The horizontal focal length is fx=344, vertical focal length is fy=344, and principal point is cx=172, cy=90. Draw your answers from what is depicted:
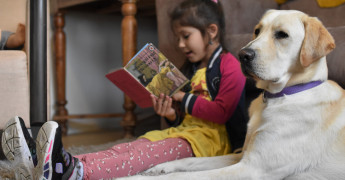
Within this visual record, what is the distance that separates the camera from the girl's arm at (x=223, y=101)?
52.6 inches

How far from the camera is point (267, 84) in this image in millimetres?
1063

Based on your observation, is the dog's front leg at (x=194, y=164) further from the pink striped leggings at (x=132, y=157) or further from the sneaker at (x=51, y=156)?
the sneaker at (x=51, y=156)

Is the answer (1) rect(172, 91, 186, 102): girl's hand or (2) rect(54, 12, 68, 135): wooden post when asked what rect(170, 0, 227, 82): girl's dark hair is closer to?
(1) rect(172, 91, 186, 102): girl's hand

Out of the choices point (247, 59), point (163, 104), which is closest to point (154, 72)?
point (163, 104)

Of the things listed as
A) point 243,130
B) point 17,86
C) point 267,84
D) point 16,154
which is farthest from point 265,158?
point 17,86

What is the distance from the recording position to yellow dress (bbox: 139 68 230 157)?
51.3 inches

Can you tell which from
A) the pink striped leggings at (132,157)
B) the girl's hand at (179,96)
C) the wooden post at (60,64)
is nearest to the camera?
the pink striped leggings at (132,157)

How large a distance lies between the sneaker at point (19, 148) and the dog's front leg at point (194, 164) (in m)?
0.38

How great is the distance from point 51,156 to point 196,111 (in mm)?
616

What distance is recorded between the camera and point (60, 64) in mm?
2293

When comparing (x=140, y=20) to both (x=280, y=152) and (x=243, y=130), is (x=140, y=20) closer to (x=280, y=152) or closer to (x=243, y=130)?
(x=243, y=130)

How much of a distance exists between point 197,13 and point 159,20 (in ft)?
0.96

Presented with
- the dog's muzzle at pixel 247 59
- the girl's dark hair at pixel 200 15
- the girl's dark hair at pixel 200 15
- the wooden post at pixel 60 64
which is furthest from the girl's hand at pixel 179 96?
the wooden post at pixel 60 64

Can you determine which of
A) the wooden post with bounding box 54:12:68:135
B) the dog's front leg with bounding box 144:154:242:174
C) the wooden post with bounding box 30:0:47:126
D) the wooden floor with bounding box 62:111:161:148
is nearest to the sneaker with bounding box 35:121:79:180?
the dog's front leg with bounding box 144:154:242:174
